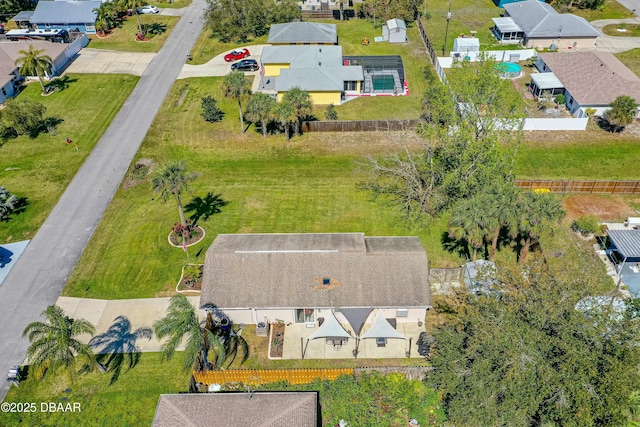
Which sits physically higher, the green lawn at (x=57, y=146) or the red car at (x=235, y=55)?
the red car at (x=235, y=55)

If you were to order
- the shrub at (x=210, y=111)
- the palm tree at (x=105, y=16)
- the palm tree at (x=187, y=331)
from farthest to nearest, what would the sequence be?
the palm tree at (x=105, y=16), the shrub at (x=210, y=111), the palm tree at (x=187, y=331)

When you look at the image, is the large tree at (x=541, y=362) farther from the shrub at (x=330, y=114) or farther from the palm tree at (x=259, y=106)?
the shrub at (x=330, y=114)

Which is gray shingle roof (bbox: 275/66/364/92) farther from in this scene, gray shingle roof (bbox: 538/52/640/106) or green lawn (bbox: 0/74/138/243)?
gray shingle roof (bbox: 538/52/640/106)

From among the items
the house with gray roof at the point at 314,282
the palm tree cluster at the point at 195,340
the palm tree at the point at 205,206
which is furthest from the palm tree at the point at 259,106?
the palm tree cluster at the point at 195,340

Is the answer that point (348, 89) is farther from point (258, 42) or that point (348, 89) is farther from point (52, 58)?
point (52, 58)

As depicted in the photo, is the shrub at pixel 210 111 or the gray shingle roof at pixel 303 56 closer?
the shrub at pixel 210 111

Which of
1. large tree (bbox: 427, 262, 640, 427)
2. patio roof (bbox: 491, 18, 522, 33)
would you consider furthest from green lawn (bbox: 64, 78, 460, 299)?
patio roof (bbox: 491, 18, 522, 33)

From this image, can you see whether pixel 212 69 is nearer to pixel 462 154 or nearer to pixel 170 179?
pixel 170 179
